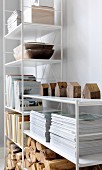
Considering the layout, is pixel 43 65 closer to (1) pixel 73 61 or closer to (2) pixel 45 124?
(1) pixel 73 61

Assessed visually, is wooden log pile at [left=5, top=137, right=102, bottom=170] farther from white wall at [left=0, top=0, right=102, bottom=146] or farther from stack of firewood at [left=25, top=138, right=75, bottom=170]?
white wall at [left=0, top=0, right=102, bottom=146]

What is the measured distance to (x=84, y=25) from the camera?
191 centimetres

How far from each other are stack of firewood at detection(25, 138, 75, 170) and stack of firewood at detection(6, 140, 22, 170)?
32 centimetres

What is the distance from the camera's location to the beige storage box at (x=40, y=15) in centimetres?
218

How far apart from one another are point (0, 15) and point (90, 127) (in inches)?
105

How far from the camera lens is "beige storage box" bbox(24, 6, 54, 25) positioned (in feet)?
7.14

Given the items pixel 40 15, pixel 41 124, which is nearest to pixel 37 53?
pixel 40 15

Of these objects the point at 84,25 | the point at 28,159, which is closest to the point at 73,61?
the point at 84,25

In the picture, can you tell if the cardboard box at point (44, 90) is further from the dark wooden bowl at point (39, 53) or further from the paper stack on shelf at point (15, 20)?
the paper stack on shelf at point (15, 20)

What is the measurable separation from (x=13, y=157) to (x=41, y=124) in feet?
3.18

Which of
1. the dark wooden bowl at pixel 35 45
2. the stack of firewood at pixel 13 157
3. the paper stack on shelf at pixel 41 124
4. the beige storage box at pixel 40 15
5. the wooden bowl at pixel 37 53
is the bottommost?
the stack of firewood at pixel 13 157

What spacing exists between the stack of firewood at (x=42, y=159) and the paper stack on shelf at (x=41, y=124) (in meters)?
0.09

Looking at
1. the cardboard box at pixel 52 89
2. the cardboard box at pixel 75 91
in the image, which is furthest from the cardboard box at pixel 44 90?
the cardboard box at pixel 75 91

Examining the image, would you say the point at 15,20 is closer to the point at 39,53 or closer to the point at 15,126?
the point at 39,53
